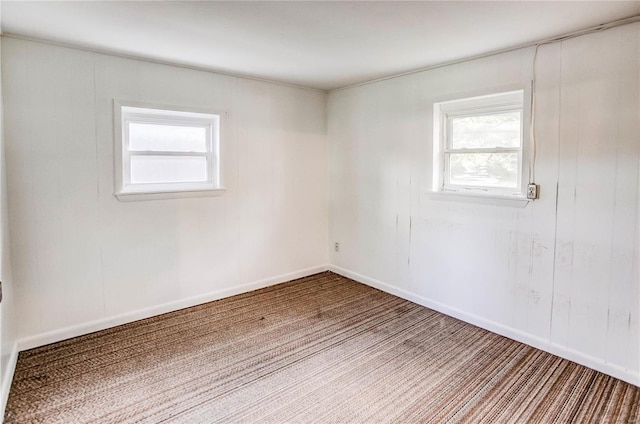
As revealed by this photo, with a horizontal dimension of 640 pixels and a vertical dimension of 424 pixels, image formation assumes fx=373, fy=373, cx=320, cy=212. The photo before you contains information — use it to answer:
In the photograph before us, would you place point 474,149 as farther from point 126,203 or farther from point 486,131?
point 126,203

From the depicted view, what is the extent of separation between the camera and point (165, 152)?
3.41 metres

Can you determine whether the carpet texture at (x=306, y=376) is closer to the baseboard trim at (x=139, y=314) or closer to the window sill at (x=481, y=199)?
the baseboard trim at (x=139, y=314)

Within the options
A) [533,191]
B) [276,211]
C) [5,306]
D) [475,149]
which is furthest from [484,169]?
[5,306]

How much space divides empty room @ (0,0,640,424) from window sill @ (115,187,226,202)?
19 millimetres

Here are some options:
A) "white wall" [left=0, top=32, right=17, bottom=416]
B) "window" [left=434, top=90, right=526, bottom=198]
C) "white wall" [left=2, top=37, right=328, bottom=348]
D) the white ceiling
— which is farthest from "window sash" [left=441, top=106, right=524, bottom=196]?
"white wall" [left=0, top=32, right=17, bottom=416]

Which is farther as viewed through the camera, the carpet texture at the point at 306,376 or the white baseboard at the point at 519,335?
the white baseboard at the point at 519,335

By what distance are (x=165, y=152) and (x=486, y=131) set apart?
2832 millimetres

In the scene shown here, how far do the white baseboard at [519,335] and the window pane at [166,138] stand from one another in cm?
232

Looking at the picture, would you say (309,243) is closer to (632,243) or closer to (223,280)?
(223,280)

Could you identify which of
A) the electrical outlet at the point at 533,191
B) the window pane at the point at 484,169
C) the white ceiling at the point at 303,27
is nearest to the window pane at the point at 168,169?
the white ceiling at the point at 303,27

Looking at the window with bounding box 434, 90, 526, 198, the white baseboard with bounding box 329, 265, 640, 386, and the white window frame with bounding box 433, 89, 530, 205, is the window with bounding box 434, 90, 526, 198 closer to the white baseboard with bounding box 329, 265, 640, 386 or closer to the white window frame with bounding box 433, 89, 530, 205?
the white window frame with bounding box 433, 89, 530, 205

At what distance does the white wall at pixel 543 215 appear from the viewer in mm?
2391

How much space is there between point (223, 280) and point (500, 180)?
2.77 metres

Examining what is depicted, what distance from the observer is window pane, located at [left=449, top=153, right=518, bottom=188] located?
3.01 metres
